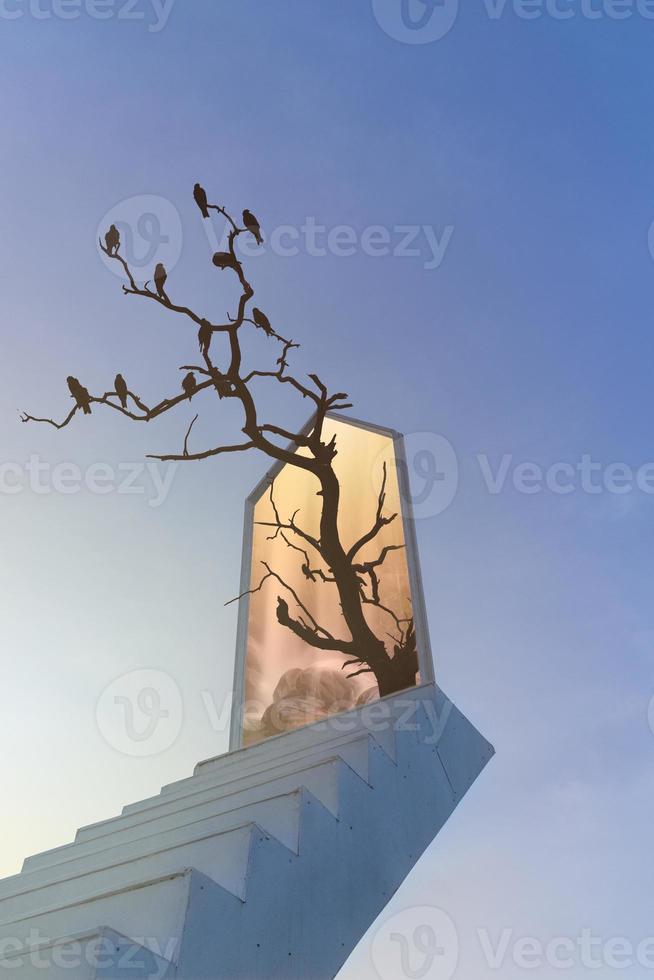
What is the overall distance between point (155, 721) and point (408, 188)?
2851 millimetres

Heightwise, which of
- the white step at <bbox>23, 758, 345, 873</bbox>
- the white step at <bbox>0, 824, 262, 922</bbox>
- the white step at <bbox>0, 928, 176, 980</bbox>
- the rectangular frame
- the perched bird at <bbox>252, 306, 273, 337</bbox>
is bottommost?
the white step at <bbox>0, 928, 176, 980</bbox>

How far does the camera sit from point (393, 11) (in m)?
3.35

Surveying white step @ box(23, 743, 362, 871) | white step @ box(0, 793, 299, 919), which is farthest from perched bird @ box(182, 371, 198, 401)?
white step @ box(0, 793, 299, 919)

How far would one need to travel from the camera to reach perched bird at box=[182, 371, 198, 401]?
8.38ft

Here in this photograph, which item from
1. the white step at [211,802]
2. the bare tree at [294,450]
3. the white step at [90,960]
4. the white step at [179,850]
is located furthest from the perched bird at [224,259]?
the white step at [90,960]

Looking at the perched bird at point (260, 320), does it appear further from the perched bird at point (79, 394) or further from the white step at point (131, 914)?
the white step at point (131, 914)

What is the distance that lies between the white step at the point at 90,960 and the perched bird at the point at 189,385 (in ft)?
6.21

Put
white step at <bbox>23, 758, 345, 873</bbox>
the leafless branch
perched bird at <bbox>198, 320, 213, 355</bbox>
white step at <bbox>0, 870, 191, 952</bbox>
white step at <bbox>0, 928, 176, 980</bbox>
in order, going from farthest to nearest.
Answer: the leafless branch, perched bird at <bbox>198, 320, 213, 355</bbox>, white step at <bbox>23, 758, 345, 873</bbox>, white step at <bbox>0, 870, 191, 952</bbox>, white step at <bbox>0, 928, 176, 980</bbox>

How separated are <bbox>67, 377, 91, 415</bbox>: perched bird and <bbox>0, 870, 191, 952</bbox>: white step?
64.3 inches

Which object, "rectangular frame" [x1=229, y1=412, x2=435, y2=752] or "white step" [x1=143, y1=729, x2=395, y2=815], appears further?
"rectangular frame" [x1=229, y1=412, x2=435, y2=752]

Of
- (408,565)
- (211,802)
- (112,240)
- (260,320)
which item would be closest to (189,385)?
(260,320)

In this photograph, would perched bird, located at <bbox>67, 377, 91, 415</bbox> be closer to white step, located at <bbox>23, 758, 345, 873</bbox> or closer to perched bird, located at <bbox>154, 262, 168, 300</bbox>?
perched bird, located at <bbox>154, 262, 168, 300</bbox>

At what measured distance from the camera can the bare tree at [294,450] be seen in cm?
245

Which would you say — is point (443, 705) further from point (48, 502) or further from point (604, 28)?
point (604, 28)
